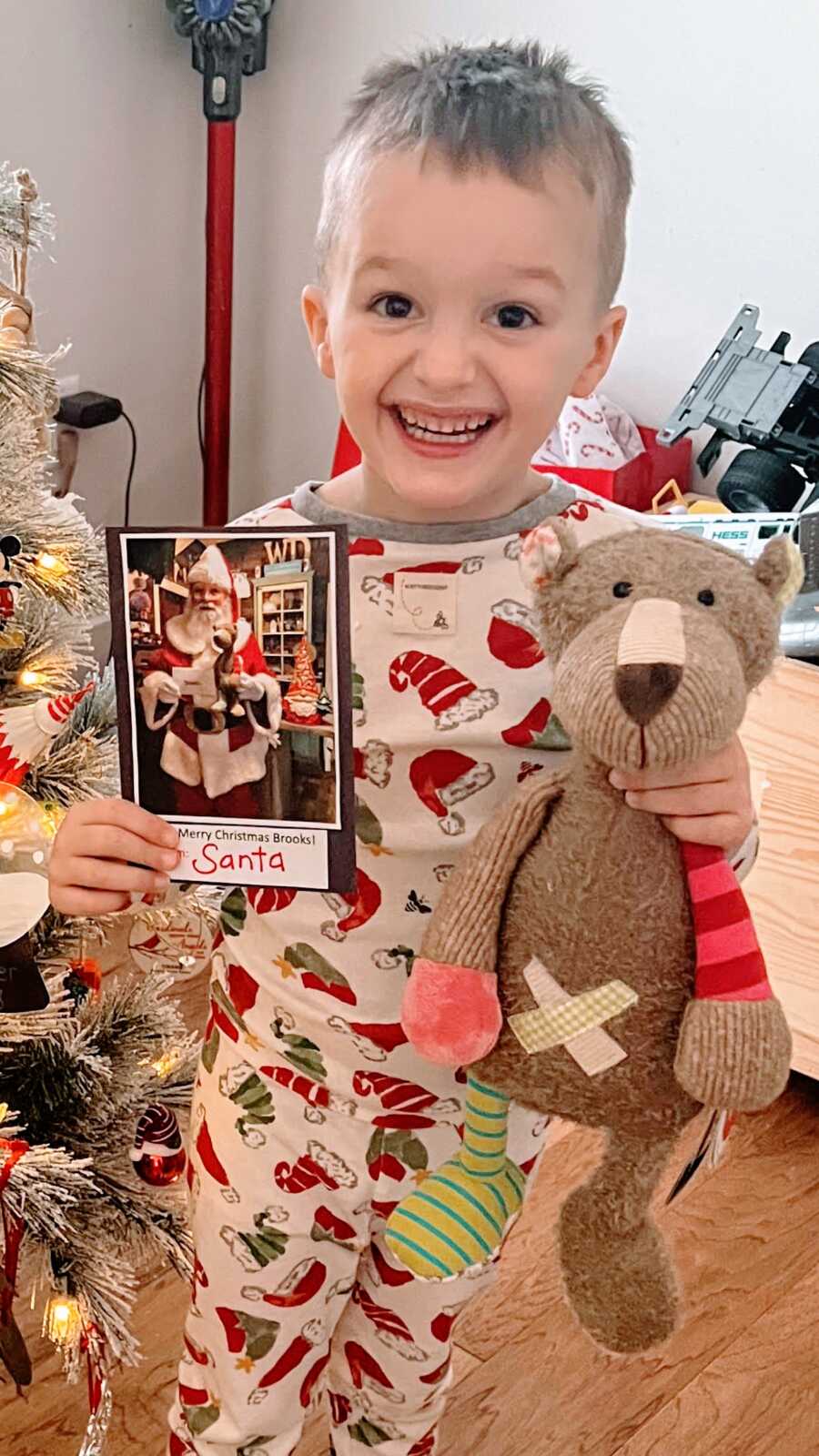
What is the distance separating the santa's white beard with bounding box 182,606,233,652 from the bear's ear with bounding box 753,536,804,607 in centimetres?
26

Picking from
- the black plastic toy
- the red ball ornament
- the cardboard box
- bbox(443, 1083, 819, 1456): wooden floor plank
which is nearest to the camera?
the red ball ornament

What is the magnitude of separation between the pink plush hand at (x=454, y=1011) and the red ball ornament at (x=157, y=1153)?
47 centimetres

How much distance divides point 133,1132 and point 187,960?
169mm

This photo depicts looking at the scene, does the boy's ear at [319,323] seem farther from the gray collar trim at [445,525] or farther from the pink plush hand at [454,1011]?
the pink plush hand at [454,1011]

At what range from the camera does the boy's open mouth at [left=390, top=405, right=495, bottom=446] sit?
0.83 metres

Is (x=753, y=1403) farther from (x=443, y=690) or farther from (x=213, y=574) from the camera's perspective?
(x=213, y=574)

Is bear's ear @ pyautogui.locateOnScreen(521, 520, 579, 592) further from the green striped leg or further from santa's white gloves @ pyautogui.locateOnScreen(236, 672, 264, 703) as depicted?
the green striped leg

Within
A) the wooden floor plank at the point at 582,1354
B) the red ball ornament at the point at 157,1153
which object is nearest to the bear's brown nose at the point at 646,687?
the red ball ornament at the point at 157,1153

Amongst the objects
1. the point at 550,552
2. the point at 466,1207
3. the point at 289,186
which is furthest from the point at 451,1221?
the point at 289,186

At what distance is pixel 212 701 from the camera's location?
771 mm

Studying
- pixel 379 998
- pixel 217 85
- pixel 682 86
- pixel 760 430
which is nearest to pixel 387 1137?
pixel 379 998

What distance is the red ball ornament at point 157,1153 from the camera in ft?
3.84

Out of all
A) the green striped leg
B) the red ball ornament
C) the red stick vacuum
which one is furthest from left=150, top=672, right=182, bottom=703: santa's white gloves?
the red stick vacuum

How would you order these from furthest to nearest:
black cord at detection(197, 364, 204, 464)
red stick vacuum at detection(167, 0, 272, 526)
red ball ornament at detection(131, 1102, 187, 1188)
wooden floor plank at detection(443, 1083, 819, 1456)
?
black cord at detection(197, 364, 204, 464), red stick vacuum at detection(167, 0, 272, 526), wooden floor plank at detection(443, 1083, 819, 1456), red ball ornament at detection(131, 1102, 187, 1188)
